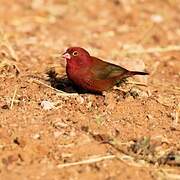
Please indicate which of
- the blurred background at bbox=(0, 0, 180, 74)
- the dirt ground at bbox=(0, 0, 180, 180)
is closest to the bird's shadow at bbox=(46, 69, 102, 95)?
the dirt ground at bbox=(0, 0, 180, 180)

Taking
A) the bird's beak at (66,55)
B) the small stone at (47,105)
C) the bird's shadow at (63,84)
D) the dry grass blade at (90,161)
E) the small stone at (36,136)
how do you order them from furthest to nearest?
1. the bird's shadow at (63,84)
2. the bird's beak at (66,55)
3. the small stone at (47,105)
4. the small stone at (36,136)
5. the dry grass blade at (90,161)

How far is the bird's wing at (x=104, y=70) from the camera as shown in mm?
6570

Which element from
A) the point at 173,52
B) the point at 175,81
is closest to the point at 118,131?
the point at 175,81

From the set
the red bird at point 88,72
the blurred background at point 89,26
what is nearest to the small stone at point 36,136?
the red bird at point 88,72

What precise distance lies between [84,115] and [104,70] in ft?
2.34

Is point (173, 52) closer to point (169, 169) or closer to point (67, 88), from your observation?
point (67, 88)

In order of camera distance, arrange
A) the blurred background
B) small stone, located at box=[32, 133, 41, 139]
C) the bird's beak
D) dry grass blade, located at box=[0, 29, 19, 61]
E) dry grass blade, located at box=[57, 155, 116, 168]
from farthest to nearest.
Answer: the blurred background
dry grass blade, located at box=[0, 29, 19, 61]
the bird's beak
small stone, located at box=[32, 133, 41, 139]
dry grass blade, located at box=[57, 155, 116, 168]

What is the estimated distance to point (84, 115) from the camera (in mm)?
→ 6066

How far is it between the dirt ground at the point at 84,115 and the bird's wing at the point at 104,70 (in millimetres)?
196

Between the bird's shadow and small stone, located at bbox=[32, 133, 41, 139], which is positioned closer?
small stone, located at bbox=[32, 133, 41, 139]

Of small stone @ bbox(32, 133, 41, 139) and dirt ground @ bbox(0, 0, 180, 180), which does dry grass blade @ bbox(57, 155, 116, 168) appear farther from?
small stone @ bbox(32, 133, 41, 139)

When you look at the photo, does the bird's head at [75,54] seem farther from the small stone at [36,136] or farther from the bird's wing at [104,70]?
the small stone at [36,136]

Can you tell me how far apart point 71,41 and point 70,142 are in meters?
4.00

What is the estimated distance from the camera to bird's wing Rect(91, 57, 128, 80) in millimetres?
6570
